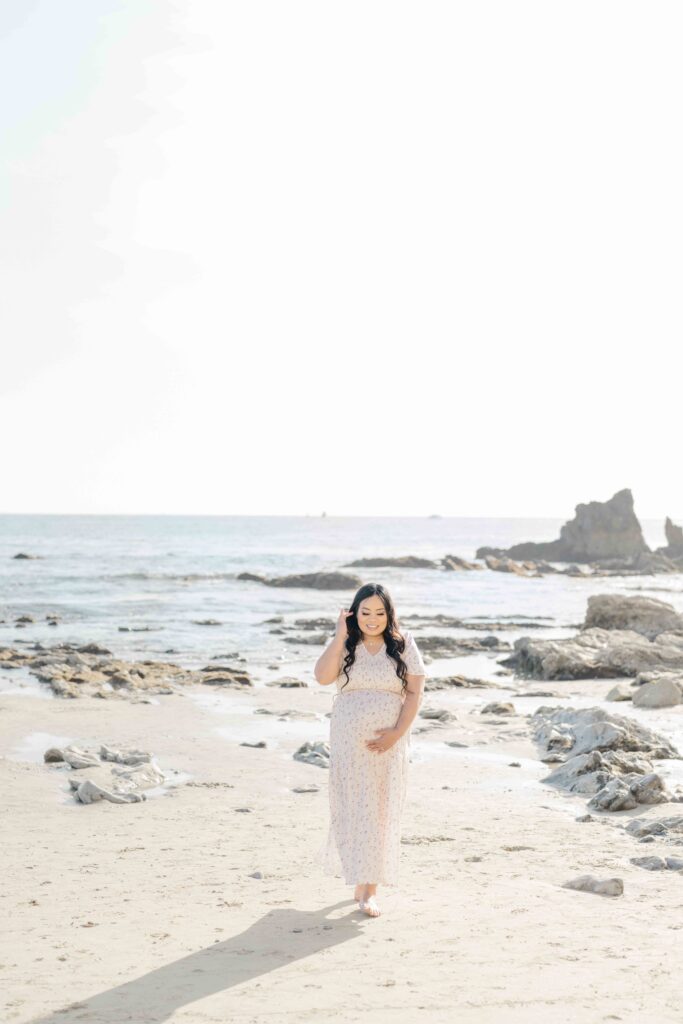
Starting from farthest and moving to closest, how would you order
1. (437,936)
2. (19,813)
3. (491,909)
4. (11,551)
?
(11,551)
(19,813)
(491,909)
(437,936)

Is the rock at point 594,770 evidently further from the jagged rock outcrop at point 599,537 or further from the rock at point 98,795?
the jagged rock outcrop at point 599,537

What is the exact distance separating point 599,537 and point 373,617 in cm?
8356

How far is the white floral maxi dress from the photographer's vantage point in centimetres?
610

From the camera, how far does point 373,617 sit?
242 inches

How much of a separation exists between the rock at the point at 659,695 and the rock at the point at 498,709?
1.95 metres

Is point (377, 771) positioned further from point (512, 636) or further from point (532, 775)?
point (512, 636)

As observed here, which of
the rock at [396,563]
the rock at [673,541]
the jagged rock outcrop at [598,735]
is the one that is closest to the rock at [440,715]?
the jagged rock outcrop at [598,735]

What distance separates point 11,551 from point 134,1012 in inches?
3051

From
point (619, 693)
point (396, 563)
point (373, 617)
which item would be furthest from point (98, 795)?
point (396, 563)

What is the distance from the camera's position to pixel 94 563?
6300cm

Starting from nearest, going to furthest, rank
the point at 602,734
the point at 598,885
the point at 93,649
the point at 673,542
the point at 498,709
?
1. the point at 598,885
2. the point at 602,734
3. the point at 498,709
4. the point at 93,649
5. the point at 673,542

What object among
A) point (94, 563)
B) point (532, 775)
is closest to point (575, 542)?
point (94, 563)

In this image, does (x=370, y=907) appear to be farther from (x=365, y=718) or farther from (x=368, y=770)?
(x=365, y=718)

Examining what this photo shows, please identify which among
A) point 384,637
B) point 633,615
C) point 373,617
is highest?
point 373,617
